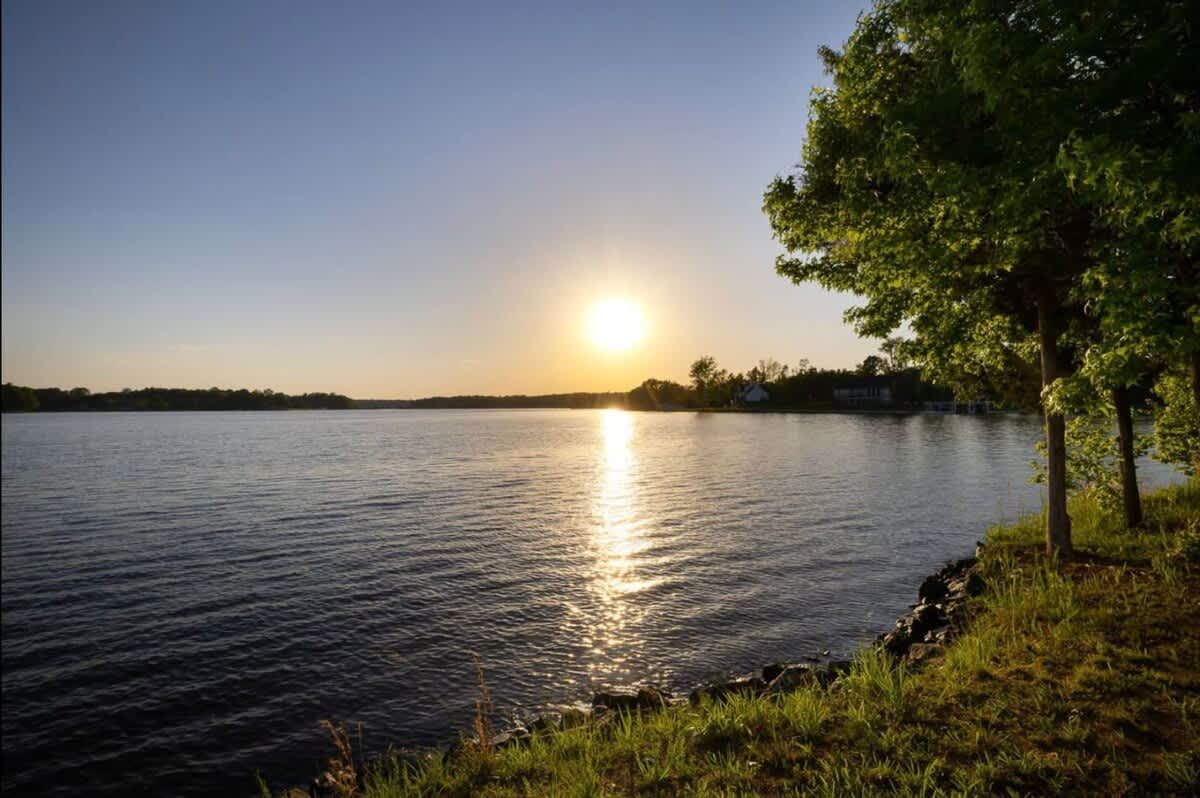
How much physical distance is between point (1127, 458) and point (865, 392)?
177736 millimetres

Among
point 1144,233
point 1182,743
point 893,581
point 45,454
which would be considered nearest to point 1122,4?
point 1144,233

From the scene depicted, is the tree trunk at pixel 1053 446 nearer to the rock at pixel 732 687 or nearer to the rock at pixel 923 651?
the rock at pixel 923 651

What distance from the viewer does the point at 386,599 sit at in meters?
18.7

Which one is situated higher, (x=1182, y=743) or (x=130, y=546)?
(x=1182, y=743)

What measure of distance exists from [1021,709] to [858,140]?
1062 centimetres

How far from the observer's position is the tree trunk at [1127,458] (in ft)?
54.9

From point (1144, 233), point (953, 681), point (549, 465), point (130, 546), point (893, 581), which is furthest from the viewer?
point (549, 465)

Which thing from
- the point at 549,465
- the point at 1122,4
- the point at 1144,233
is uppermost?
the point at 1122,4

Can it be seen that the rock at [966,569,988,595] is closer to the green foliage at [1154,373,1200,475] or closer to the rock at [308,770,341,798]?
the green foliage at [1154,373,1200,475]

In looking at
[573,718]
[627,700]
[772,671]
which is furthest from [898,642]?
[573,718]

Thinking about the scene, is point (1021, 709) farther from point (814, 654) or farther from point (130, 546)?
point (130, 546)

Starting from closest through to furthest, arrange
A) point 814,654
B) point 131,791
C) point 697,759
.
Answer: point 697,759, point 131,791, point 814,654

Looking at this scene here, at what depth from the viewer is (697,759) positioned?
733 cm

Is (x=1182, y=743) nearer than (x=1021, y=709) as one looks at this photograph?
Yes
